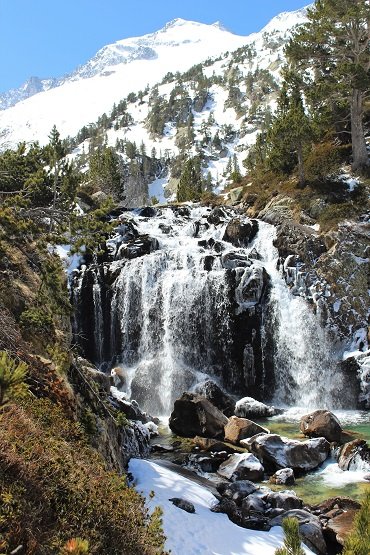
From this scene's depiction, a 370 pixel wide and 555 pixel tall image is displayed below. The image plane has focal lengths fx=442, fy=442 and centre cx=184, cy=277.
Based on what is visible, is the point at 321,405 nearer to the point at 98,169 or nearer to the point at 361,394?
the point at 361,394

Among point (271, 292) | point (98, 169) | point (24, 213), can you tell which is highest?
point (98, 169)

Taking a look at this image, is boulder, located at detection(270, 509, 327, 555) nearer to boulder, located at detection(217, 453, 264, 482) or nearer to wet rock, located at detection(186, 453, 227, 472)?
boulder, located at detection(217, 453, 264, 482)

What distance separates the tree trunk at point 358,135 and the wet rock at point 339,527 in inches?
1191

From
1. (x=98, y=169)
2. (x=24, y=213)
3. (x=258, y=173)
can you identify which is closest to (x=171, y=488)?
(x=24, y=213)

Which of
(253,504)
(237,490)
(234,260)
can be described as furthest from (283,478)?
(234,260)

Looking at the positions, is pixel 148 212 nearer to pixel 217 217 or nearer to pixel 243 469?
pixel 217 217

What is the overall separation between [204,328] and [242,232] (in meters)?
9.46

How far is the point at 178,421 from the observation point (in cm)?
1981

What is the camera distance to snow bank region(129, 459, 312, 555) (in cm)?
840

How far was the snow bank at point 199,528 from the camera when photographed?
8398 millimetres

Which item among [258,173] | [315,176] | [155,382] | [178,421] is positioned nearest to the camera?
[178,421]

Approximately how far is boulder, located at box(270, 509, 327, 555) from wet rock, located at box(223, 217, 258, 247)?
2449 centimetres

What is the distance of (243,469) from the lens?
14.8m

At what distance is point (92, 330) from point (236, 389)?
411 inches
